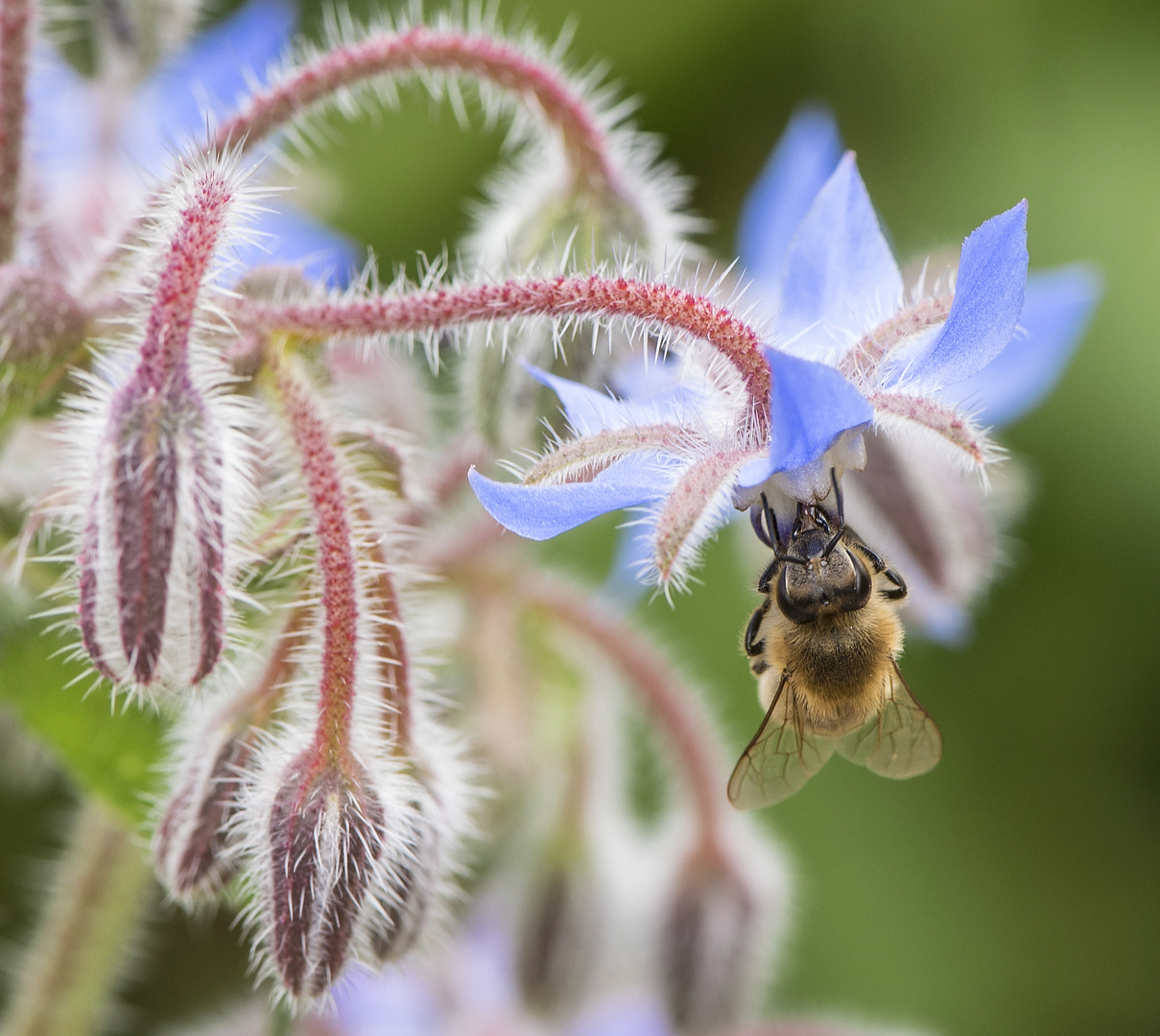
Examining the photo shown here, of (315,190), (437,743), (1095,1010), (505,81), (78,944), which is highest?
(315,190)

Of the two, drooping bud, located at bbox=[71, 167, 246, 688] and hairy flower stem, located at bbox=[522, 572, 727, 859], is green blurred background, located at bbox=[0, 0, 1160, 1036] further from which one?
drooping bud, located at bbox=[71, 167, 246, 688]

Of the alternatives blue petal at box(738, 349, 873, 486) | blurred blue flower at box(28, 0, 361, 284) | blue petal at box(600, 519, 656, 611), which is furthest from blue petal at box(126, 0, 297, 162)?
blue petal at box(738, 349, 873, 486)

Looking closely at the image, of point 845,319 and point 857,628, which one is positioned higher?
point 845,319

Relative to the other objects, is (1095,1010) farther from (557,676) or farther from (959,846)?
(557,676)

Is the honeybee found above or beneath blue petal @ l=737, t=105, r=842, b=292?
beneath

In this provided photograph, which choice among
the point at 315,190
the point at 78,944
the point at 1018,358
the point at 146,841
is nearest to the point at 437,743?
the point at 146,841

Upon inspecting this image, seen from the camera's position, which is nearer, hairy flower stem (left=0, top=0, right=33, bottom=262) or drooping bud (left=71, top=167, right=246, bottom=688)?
drooping bud (left=71, top=167, right=246, bottom=688)
